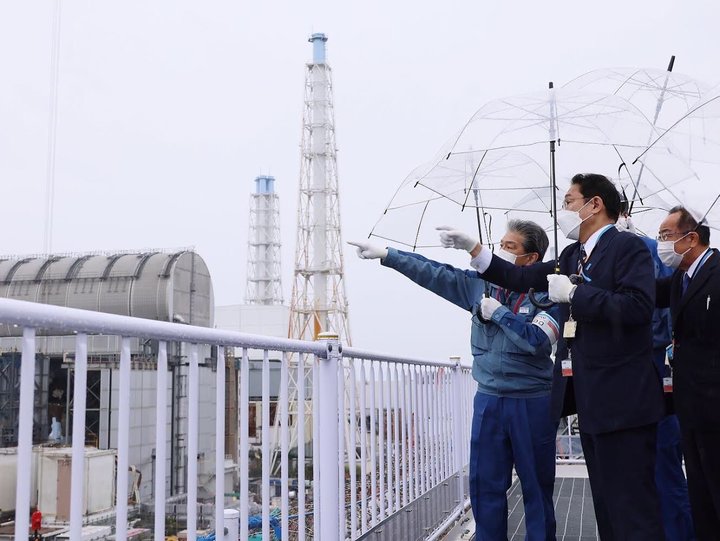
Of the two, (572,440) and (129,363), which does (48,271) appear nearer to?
(572,440)

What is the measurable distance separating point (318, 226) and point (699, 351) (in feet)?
115

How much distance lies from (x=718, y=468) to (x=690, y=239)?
0.89 meters

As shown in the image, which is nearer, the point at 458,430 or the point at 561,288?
the point at 561,288

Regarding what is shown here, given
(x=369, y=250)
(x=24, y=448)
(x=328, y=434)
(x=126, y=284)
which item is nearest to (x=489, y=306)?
(x=369, y=250)

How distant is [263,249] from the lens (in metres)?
56.1

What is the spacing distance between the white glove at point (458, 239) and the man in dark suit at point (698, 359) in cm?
78

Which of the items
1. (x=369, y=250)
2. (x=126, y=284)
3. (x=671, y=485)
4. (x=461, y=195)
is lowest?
(x=671, y=485)

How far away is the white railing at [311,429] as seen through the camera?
1418 mm

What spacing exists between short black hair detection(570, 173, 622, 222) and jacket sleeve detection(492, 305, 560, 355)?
623 mm

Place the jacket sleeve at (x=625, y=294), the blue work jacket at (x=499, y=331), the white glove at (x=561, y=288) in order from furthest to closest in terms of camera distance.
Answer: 1. the blue work jacket at (x=499, y=331)
2. the white glove at (x=561, y=288)
3. the jacket sleeve at (x=625, y=294)

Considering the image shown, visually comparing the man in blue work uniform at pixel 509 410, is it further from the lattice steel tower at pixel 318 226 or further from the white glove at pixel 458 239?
the lattice steel tower at pixel 318 226

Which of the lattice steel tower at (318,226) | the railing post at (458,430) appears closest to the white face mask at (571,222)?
the railing post at (458,430)

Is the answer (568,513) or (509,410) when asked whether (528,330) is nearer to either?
(509,410)

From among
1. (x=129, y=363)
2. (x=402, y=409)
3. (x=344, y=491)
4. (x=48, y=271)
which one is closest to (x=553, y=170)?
(x=402, y=409)
